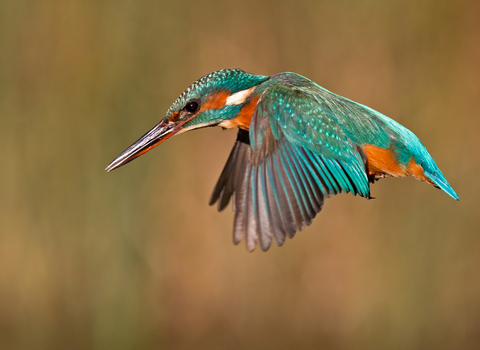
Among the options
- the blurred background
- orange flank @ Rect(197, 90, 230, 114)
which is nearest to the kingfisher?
orange flank @ Rect(197, 90, 230, 114)

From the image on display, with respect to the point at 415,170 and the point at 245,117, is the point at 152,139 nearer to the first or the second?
the point at 245,117

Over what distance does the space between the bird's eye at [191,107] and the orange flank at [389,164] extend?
1.14 feet

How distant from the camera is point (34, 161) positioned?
1688 millimetres

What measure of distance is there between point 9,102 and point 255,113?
115 centimetres

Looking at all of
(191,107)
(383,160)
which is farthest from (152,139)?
(383,160)

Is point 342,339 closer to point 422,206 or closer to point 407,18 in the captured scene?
point 422,206

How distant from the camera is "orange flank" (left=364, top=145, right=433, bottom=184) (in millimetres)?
933

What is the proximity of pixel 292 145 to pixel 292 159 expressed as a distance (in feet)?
0.09

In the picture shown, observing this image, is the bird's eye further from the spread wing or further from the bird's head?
the spread wing

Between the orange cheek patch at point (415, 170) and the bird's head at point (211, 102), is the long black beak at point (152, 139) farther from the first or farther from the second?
the orange cheek patch at point (415, 170)

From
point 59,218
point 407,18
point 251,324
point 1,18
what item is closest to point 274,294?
point 251,324

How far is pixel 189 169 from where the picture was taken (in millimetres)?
1777

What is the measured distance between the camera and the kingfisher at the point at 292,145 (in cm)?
83

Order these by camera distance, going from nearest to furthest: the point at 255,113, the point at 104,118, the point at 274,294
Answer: the point at 255,113, the point at 104,118, the point at 274,294
